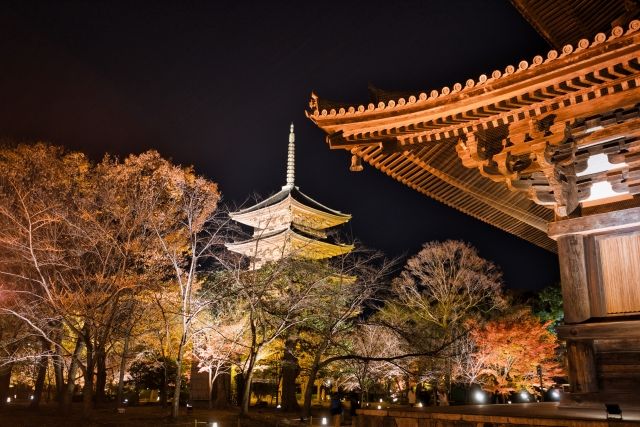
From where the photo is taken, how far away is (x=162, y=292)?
713 inches

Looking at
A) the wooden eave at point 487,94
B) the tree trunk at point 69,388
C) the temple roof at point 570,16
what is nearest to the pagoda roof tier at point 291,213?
the tree trunk at point 69,388

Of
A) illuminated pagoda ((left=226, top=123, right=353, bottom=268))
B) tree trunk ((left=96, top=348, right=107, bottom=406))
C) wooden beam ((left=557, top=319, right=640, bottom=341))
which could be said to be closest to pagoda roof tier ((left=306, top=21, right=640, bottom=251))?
wooden beam ((left=557, top=319, right=640, bottom=341))

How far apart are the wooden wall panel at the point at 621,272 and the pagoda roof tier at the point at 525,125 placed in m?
0.63

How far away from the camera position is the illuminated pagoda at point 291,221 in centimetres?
3038

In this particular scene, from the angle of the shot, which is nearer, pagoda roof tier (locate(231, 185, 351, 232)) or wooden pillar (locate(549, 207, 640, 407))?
wooden pillar (locate(549, 207, 640, 407))

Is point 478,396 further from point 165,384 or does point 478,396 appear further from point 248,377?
point 165,384

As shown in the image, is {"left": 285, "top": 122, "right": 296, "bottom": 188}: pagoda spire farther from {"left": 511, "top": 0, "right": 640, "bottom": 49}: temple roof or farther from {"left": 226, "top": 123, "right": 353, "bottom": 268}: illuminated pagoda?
{"left": 511, "top": 0, "right": 640, "bottom": 49}: temple roof

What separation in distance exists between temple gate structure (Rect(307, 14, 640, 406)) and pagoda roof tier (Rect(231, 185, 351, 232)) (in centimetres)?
2540

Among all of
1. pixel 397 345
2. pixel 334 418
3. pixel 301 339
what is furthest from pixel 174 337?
pixel 397 345

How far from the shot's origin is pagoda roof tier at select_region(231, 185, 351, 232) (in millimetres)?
33312

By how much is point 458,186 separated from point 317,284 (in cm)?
947

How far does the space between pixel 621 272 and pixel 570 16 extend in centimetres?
371

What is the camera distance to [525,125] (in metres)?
6.47

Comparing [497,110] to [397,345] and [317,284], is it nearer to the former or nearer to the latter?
[317,284]
